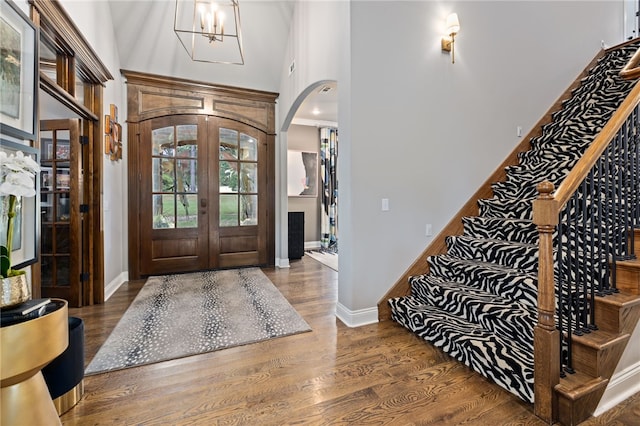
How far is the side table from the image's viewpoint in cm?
108

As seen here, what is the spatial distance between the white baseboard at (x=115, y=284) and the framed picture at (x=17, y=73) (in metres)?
2.16

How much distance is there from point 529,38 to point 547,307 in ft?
12.0

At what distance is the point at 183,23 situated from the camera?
13.2ft

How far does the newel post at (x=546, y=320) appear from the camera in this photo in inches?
59.2

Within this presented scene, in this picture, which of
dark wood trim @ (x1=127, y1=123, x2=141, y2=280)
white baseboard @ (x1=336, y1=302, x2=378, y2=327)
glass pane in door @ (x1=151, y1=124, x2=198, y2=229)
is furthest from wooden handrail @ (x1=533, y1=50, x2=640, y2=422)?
dark wood trim @ (x1=127, y1=123, x2=141, y2=280)

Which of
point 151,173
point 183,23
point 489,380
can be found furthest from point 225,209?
point 489,380

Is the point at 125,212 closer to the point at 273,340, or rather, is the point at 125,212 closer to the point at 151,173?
the point at 151,173

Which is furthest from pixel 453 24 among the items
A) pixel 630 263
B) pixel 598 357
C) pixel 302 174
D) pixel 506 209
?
pixel 302 174

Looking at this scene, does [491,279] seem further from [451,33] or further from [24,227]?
[24,227]

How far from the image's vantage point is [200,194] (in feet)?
14.7

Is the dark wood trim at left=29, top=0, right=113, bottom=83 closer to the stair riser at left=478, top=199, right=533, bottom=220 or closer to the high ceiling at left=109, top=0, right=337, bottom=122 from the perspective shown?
the high ceiling at left=109, top=0, right=337, bottom=122

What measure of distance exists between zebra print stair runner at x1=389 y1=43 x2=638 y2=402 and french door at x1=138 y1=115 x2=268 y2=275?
285 centimetres

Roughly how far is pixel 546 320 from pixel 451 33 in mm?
2781

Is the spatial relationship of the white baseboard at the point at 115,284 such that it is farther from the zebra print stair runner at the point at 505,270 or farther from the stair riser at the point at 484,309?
the stair riser at the point at 484,309
